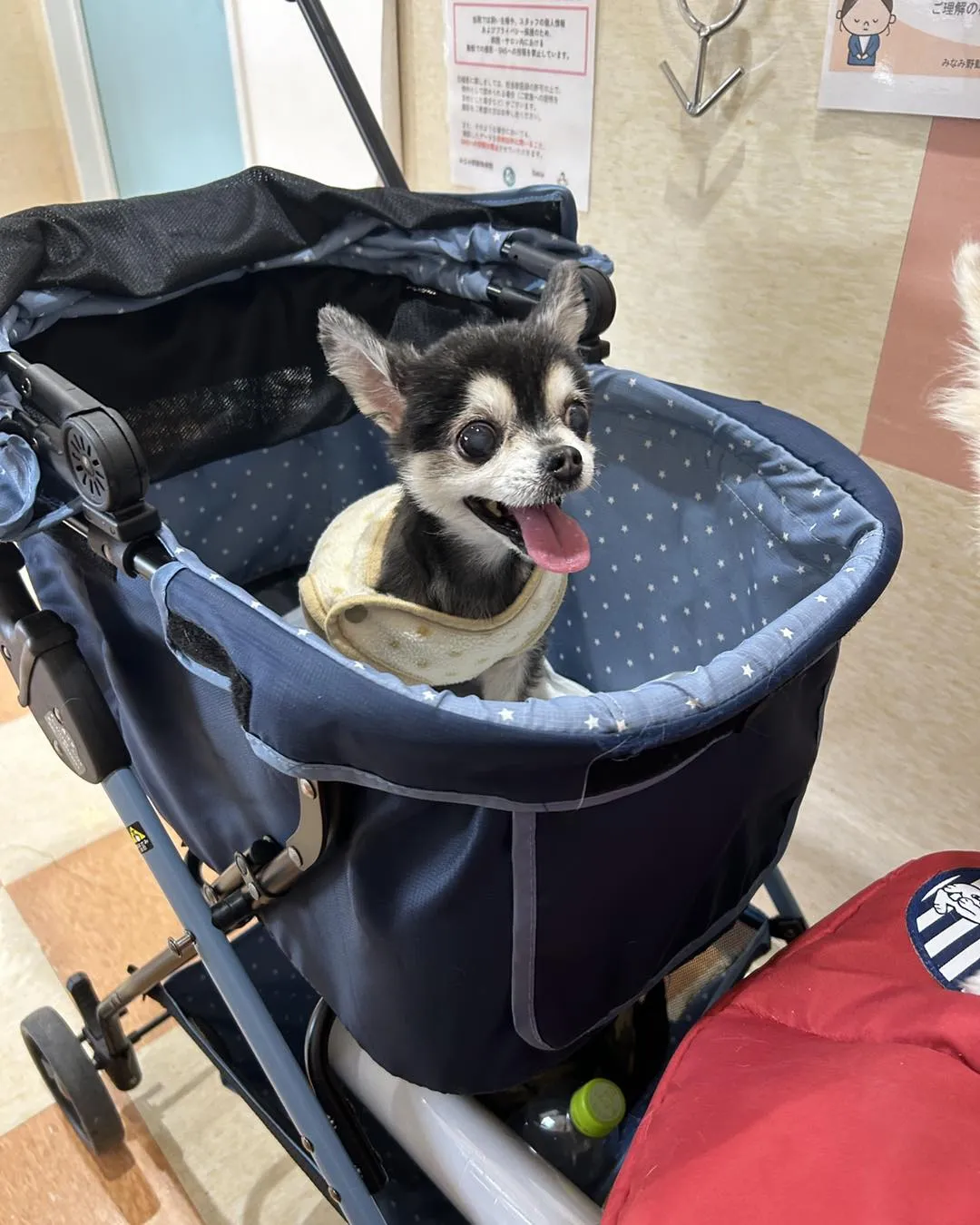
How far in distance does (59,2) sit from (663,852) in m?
2.54

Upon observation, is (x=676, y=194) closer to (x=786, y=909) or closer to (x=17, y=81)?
(x=786, y=909)

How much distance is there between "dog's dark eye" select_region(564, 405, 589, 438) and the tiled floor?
82 centimetres

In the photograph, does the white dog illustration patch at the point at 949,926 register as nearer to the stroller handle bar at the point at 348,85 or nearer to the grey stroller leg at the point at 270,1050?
the grey stroller leg at the point at 270,1050

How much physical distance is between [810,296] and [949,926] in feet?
2.33

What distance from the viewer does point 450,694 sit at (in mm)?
435

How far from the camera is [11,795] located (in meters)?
1.43

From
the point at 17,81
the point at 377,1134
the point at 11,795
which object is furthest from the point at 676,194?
the point at 17,81

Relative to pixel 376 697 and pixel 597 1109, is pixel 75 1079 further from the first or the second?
pixel 376 697

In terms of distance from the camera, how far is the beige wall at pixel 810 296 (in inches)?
37.0

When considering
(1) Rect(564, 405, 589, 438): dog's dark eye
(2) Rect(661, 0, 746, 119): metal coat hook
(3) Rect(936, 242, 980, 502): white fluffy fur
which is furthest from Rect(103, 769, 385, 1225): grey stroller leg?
(2) Rect(661, 0, 746, 119): metal coat hook

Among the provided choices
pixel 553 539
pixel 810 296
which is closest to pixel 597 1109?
pixel 553 539

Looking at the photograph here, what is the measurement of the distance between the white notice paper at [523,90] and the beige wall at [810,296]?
0.11ft

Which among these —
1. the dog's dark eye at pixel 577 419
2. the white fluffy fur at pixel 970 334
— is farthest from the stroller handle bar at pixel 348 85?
the white fluffy fur at pixel 970 334

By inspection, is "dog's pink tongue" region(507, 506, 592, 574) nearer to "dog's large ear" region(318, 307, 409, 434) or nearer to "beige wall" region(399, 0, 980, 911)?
"dog's large ear" region(318, 307, 409, 434)
